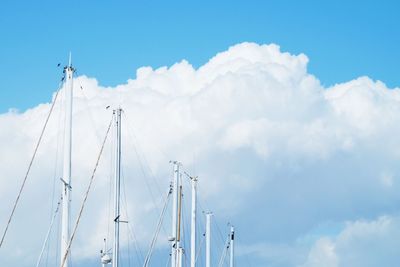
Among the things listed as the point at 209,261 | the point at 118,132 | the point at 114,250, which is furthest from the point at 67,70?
the point at 209,261

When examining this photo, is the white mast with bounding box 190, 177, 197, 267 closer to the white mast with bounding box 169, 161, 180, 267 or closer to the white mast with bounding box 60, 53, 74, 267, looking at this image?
the white mast with bounding box 169, 161, 180, 267

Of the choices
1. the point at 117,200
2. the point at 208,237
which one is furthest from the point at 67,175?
the point at 208,237

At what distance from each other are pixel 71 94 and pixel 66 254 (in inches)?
363

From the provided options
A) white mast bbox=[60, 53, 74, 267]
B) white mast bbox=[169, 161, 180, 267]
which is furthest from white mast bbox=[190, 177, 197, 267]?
white mast bbox=[60, 53, 74, 267]

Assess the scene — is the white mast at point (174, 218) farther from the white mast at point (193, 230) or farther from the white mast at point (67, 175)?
→ the white mast at point (67, 175)

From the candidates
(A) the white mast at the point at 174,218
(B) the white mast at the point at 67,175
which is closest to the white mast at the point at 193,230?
(A) the white mast at the point at 174,218

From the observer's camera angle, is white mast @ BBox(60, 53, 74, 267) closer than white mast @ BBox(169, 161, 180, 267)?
Yes

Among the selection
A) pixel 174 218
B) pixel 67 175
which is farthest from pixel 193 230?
pixel 67 175

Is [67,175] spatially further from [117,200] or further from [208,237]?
[208,237]

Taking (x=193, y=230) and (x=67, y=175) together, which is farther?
(x=193, y=230)

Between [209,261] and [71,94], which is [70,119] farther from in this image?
[209,261]

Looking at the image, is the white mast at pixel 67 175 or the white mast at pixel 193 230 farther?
the white mast at pixel 193 230

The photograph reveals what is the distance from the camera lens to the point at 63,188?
A: 4531 centimetres

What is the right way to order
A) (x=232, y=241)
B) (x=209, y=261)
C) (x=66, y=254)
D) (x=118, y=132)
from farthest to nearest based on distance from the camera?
(x=232, y=241) < (x=209, y=261) < (x=118, y=132) < (x=66, y=254)
